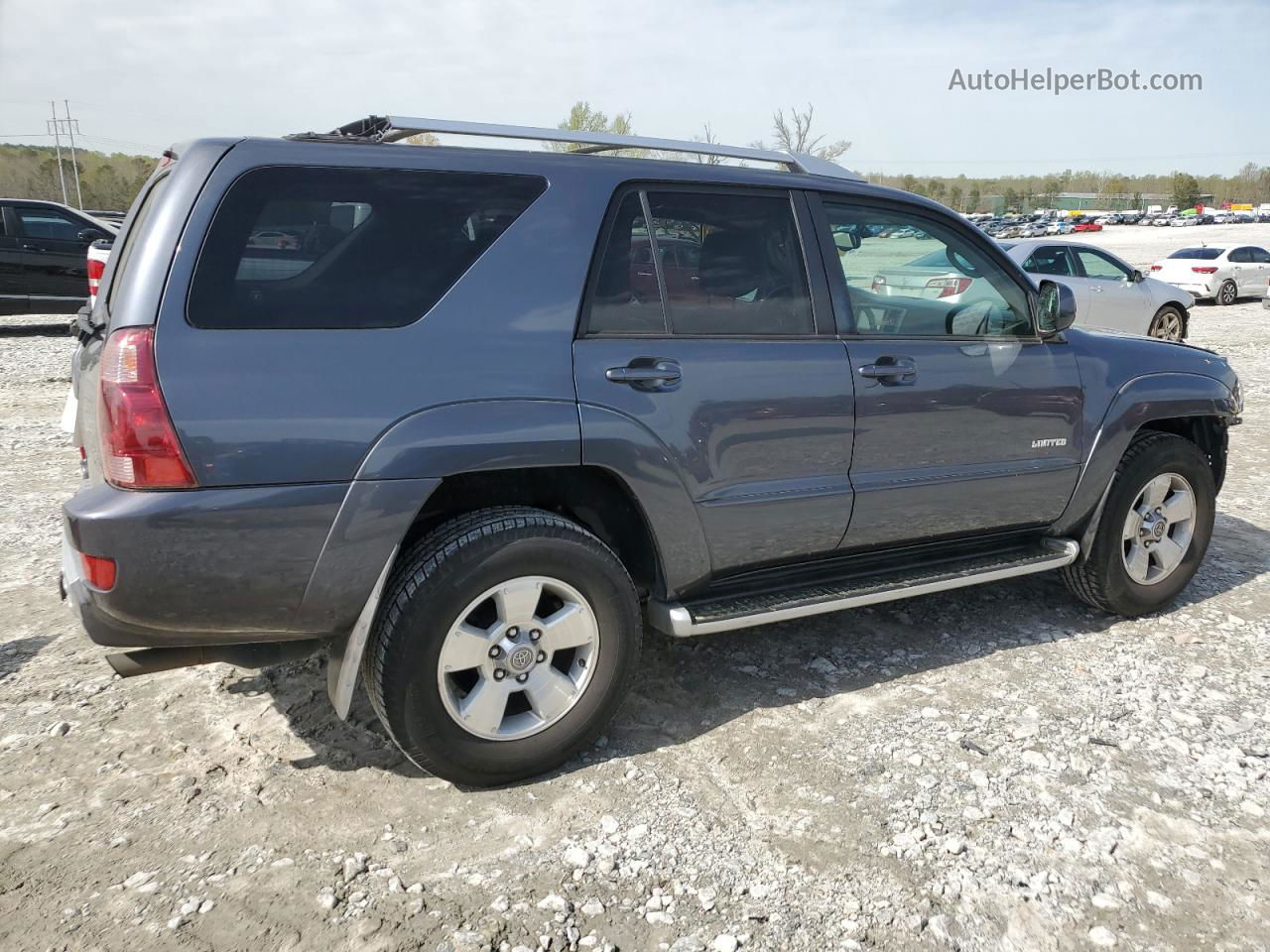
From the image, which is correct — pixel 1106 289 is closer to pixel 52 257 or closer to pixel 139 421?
pixel 139 421

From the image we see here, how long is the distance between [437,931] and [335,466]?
1.20m

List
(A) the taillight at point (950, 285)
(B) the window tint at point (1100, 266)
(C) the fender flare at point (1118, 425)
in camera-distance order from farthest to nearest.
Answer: (B) the window tint at point (1100, 266) → (C) the fender flare at point (1118, 425) → (A) the taillight at point (950, 285)

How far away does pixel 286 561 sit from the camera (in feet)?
8.53

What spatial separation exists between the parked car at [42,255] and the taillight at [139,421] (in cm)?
1217

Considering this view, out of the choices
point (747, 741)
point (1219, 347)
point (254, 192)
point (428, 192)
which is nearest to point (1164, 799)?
point (747, 741)

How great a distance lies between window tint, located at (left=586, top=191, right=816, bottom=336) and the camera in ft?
10.2

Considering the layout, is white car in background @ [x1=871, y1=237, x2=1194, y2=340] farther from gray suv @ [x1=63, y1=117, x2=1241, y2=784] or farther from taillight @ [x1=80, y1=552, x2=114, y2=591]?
taillight @ [x1=80, y1=552, x2=114, y2=591]

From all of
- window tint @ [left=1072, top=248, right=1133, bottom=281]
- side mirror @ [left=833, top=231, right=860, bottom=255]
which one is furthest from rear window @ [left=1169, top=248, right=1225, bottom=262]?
side mirror @ [left=833, top=231, right=860, bottom=255]

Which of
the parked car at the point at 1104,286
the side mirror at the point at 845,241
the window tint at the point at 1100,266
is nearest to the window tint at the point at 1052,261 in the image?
the parked car at the point at 1104,286

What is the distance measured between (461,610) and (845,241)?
1.95m

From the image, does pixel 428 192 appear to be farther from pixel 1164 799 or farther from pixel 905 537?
pixel 1164 799

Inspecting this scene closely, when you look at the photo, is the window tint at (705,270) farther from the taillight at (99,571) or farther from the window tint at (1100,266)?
the window tint at (1100,266)

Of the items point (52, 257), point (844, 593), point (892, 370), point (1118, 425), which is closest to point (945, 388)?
point (892, 370)

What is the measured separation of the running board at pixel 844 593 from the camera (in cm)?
322
